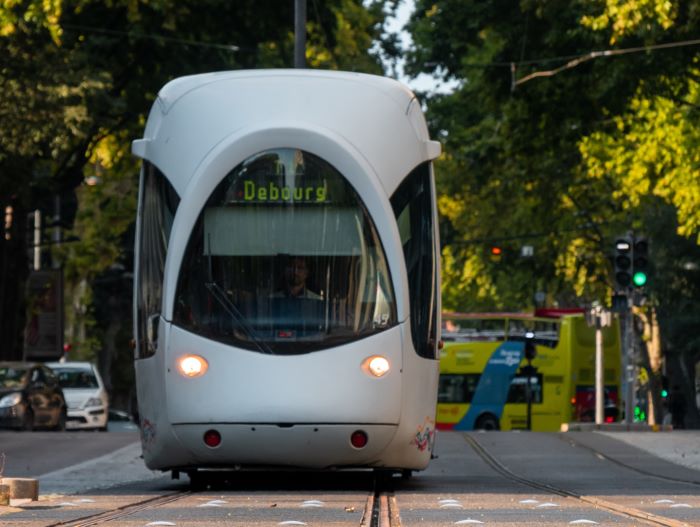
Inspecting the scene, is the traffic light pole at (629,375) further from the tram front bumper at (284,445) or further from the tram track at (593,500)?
the tram front bumper at (284,445)

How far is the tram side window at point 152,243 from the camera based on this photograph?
17.0 m

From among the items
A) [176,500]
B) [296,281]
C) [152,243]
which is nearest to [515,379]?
A: [152,243]

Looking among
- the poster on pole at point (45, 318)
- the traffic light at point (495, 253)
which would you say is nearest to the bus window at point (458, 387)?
the traffic light at point (495, 253)

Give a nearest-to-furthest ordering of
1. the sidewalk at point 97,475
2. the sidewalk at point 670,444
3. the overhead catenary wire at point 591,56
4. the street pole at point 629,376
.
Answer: the sidewalk at point 97,475, the sidewalk at point 670,444, the overhead catenary wire at point 591,56, the street pole at point 629,376

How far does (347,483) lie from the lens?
18.7 m

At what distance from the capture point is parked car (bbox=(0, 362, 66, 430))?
110 feet

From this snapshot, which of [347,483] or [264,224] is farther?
[347,483]

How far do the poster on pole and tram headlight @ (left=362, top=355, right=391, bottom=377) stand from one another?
32.4 m

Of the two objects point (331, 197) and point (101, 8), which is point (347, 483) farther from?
point (101, 8)

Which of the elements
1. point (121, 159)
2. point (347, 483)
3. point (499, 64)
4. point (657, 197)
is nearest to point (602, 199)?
point (657, 197)

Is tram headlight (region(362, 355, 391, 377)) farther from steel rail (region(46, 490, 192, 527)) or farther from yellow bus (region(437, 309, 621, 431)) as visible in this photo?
yellow bus (region(437, 309, 621, 431))

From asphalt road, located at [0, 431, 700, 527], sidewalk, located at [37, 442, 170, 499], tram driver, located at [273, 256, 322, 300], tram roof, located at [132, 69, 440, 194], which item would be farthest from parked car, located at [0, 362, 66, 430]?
tram driver, located at [273, 256, 322, 300]

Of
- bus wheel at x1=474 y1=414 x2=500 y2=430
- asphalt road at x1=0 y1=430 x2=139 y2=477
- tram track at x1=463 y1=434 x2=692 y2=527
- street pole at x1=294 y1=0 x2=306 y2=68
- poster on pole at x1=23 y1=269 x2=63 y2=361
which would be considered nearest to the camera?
tram track at x1=463 y1=434 x2=692 y2=527

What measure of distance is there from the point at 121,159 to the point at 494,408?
21.1 m
